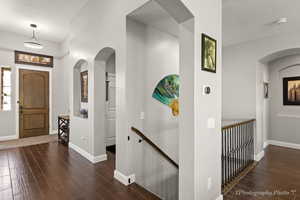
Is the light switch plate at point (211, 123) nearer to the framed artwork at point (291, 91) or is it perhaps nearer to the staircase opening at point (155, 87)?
the staircase opening at point (155, 87)

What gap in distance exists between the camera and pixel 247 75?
4.36 metres

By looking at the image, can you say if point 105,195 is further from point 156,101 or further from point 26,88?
point 26,88

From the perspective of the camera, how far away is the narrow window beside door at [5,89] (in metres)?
5.38

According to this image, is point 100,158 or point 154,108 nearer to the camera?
point 154,108

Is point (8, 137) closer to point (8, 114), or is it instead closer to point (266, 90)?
point (8, 114)

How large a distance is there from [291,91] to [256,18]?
9.71 feet

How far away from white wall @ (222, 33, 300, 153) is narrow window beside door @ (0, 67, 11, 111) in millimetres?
6876

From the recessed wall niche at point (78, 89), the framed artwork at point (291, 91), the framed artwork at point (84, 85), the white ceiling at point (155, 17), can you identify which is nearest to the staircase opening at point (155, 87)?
the white ceiling at point (155, 17)

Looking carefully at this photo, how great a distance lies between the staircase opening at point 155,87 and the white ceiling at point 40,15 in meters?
1.95

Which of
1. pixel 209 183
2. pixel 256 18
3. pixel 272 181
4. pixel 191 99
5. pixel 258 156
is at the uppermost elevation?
pixel 256 18

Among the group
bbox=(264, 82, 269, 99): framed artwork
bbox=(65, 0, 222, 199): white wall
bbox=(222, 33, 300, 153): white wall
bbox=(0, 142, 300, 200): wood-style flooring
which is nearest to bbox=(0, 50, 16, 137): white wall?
bbox=(0, 142, 300, 200): wood-style flooring

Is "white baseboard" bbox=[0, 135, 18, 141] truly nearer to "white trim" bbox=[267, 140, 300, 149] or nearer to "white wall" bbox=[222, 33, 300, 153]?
"white wall" bbox=[222, 33, 300, 153]

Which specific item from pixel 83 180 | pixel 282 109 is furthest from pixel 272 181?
pixel 83 180

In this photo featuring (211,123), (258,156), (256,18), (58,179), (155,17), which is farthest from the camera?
(258,156)
